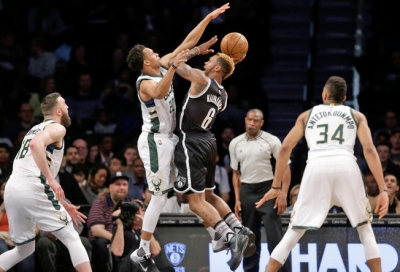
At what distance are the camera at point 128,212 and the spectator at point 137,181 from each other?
1723 mm

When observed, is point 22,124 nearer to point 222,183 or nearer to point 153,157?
point 222,183

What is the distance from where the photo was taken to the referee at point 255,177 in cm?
1240

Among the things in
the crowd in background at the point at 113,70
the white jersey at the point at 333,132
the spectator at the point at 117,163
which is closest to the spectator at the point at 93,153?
the crowd in background at the point at 113,70

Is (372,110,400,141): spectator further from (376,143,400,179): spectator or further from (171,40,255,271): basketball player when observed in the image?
(171,40,255,271): basketball player

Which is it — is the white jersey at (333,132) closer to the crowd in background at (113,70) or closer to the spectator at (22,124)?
the crowd in background at (113,70)

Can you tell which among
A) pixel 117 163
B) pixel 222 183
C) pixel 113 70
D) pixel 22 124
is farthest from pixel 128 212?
pixel 113 70

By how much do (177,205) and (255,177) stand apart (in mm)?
1407

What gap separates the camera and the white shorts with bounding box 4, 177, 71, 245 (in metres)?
2.17

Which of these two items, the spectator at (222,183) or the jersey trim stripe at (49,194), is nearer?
the jersey trim stripe at (49,194)

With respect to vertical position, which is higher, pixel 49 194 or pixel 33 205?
pixel 49 194

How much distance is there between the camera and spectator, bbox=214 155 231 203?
14.8 meters

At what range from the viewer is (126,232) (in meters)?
12.6

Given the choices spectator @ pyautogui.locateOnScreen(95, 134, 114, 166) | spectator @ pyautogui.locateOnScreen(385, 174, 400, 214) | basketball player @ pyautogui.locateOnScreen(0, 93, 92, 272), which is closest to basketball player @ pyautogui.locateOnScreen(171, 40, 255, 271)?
basketball player @ pyautogui.locateOnScreen(0, 93, 92, 272)

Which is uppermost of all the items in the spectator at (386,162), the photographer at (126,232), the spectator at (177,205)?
the spectator at (386,162)
